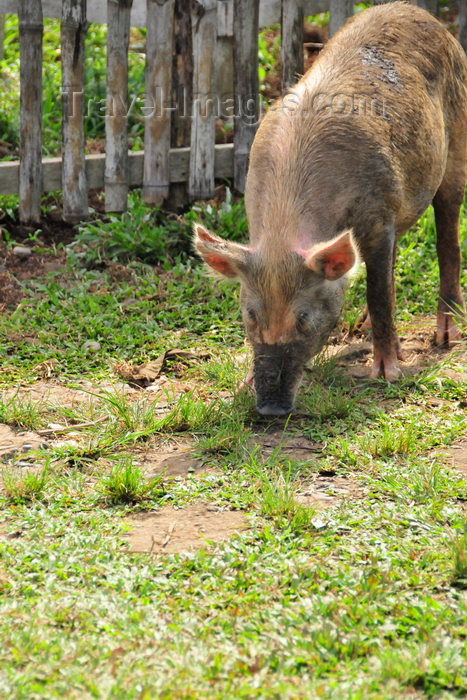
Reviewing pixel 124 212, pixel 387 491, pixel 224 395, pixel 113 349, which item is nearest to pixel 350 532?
pixel 387 491

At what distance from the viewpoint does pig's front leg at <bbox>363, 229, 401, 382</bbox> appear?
5.25 metres

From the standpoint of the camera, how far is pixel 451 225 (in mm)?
6105

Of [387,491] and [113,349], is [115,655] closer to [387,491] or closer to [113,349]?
[387,491]

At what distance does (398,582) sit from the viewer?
322 centimetres

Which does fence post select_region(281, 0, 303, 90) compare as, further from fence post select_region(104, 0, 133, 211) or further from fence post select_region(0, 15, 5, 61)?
fence post select_region(0, 15, 5, 61)

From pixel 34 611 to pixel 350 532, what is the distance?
1.25 meters

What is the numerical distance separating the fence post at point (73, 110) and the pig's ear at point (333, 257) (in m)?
2.71

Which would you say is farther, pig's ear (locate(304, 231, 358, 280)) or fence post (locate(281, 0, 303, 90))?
fence post (locate(281, 0, 303, 90))

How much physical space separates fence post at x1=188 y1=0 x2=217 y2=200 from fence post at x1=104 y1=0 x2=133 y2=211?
1.74 feet

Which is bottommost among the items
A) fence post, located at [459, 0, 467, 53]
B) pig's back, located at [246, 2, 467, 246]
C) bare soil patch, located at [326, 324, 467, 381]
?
bare soil patch, located at [326, 324, 467, 381]

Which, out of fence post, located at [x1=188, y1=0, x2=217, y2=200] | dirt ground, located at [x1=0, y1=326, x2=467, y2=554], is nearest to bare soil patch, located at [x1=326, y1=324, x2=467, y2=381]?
dirt ground, located at [x1=0, y1=326, x2=467, y2=554]

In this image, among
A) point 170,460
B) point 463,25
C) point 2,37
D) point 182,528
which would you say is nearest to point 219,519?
point 182,528

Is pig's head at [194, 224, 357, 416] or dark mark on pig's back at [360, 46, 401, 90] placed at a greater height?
dark mark on pig's back at [360, 46, 401, 90]

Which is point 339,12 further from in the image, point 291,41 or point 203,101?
point 203,101
